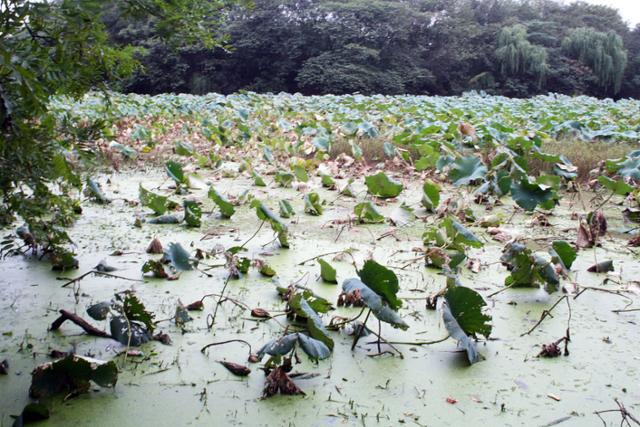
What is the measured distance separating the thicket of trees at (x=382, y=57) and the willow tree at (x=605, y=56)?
3 cm

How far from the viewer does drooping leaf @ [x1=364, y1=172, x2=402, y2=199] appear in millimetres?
2689

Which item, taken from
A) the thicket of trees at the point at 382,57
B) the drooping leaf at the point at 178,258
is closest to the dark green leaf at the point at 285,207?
the drooping leaf at the point at 178,258

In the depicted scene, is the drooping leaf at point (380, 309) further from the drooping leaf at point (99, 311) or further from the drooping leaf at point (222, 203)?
the drooping leaf at point (222, 203)

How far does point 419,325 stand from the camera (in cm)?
144

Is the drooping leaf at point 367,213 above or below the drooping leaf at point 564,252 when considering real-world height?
below

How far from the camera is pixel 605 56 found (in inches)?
680

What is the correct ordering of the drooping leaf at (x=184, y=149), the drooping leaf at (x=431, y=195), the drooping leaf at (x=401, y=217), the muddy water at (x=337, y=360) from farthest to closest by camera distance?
the drooping leaf at (x=184, y=149)
the drooping leaf at (x=431, y=195)
the drooping leaf at (x=401, y=217)
the muddy water at (x=337, y=360)

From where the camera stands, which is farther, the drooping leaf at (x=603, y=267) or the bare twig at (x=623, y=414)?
the drooping leaf at (x=603, y=267)

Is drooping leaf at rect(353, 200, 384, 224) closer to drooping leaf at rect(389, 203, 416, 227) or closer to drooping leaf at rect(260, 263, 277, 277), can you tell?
drooping leaf at rect(389, 203, 416, 227)

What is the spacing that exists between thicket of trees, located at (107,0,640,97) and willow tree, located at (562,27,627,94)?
29mm

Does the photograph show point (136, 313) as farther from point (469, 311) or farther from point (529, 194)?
point (529, 194)

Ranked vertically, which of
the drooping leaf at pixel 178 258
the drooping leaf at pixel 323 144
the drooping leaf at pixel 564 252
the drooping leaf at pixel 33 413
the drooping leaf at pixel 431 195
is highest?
the drooping leaf at pixel 33 413

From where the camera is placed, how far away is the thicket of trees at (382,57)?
52.6 ft

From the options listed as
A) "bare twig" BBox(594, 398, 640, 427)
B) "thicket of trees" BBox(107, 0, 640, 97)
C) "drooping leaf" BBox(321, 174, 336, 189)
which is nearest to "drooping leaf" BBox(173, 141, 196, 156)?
"drooping leaf" BBox(321, 174, 336, 189)
